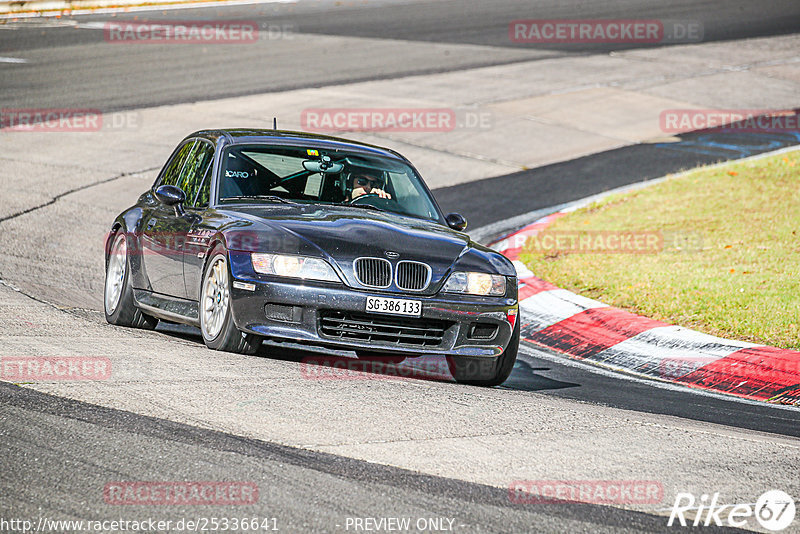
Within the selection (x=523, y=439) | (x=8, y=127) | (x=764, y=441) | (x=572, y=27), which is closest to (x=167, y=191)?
(x=523, y=439)

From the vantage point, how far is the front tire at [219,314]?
23.6 feet

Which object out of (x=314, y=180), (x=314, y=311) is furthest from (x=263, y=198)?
(x=314, y=311)

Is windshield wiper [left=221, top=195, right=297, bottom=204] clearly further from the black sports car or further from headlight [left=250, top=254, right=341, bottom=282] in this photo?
headlight [left=250, top=254, right=341, bottom=282]

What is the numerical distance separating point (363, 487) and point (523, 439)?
4.02 feet

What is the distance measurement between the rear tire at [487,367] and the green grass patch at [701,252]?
7.40 feet

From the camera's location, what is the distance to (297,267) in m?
7.07

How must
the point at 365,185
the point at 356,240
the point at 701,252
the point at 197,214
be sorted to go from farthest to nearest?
the point at 701,252 → the point at 365,185 → the point at 197,214 → the point at 356,240

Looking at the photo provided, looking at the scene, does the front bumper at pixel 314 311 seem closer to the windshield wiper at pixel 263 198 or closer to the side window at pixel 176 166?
the windshield wiper at pixel 263 198

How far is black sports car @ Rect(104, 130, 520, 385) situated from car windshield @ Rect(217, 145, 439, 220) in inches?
0.4

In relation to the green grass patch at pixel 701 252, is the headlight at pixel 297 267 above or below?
above

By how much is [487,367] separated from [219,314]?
1.80 meters

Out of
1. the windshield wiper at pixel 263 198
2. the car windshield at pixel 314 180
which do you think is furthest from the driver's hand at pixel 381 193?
the windshield wiper at pixel 263 198

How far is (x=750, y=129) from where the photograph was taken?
67.4 ft

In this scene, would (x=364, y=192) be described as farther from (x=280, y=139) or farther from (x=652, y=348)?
(x=652, y=348)
